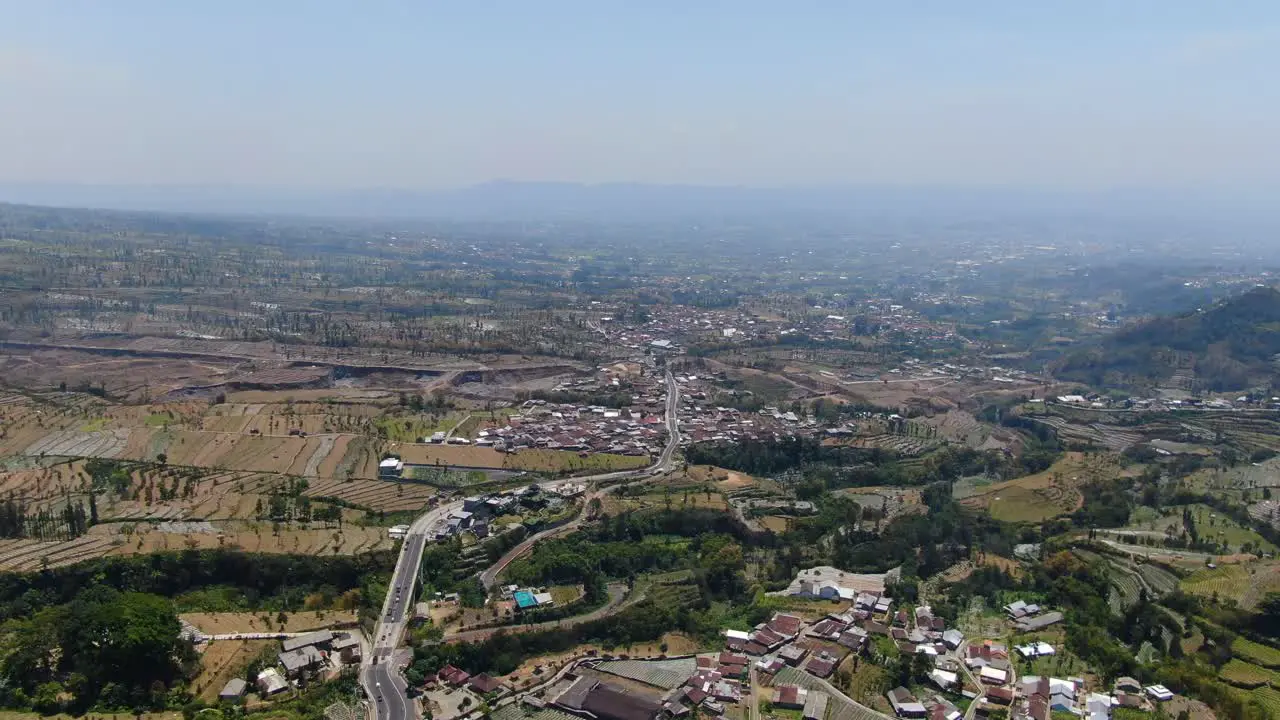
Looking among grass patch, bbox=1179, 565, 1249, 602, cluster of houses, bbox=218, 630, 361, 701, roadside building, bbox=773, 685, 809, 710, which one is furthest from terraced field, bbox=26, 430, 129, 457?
grass patch, bbox=1179, 565, 1249, 602

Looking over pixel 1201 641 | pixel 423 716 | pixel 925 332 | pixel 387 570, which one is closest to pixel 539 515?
pixel 387 570

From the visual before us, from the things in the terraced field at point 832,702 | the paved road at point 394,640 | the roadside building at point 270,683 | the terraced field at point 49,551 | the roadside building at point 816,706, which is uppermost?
the terraced field at point 49,551

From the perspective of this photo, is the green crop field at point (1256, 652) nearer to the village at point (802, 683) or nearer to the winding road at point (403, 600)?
the village at point (802, 683)

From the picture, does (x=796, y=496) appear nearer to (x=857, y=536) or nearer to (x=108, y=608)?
(x=857, y=536)

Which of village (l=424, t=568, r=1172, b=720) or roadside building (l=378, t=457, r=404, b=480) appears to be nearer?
village (l=424, t=568, r=1172, b=720)

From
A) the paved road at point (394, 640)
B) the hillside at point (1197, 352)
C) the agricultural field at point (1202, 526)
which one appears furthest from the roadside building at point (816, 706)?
the hillside at point (1197, 352)

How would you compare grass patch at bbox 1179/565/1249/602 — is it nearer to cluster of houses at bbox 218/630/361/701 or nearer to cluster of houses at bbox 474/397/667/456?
cluster of houses at bbox 474/397/667/456
